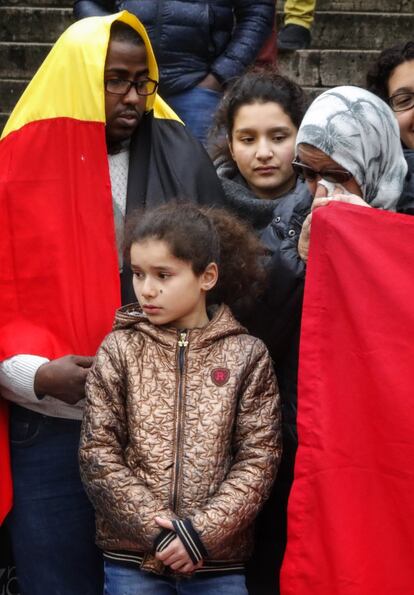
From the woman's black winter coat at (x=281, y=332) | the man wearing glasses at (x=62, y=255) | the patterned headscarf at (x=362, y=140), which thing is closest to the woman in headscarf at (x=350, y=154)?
the patterned headscarf at (x=362, y=140)

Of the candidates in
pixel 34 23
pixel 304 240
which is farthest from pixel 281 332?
pixel 34 23

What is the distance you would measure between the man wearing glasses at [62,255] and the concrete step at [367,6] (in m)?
5.57

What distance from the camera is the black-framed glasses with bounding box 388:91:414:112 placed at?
3.81 meters

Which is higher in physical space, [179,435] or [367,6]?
[367,6]

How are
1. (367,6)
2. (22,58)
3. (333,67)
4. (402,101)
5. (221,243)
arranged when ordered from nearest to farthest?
(221,243)
(402,101)
(333,67)
(22,58)
(367,6)

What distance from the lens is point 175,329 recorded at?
3.09 meters

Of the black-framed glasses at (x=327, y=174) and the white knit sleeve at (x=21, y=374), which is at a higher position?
the black-framed glasses at (x=327, y=174)

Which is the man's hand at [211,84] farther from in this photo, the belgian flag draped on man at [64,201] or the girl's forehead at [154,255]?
the girl's forehead at [154,255]

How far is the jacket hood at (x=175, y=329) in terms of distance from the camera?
305 centimetres

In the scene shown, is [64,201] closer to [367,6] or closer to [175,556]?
[175,556]

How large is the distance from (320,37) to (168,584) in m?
6.22

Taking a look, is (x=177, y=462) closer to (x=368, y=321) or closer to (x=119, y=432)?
(x=119, y=432)

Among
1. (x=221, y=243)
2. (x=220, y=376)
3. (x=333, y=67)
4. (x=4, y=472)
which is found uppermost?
(x=221, y=243)

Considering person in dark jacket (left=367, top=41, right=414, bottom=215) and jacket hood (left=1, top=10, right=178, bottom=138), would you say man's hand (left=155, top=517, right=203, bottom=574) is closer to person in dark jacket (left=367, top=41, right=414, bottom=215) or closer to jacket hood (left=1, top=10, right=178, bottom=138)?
jacket hood (left=1, top=10, right=178, bottom=138)
